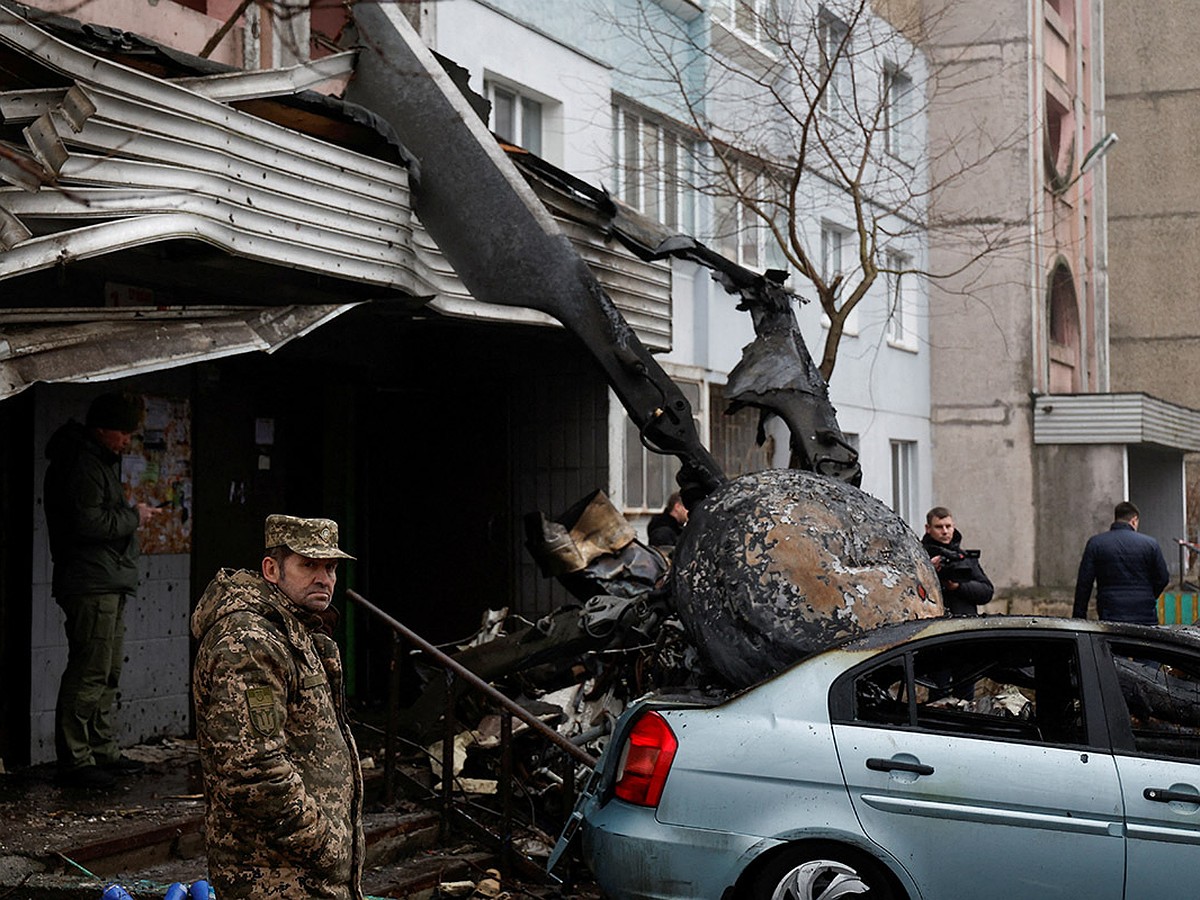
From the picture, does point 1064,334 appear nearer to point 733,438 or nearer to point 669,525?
point 733,438

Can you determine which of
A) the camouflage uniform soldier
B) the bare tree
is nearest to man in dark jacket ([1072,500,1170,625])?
the bare tree

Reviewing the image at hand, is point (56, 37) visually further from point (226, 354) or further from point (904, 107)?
point (904, 107)

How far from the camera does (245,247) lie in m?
7.02

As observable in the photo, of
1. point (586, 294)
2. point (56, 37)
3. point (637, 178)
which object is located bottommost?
point (586, 294)

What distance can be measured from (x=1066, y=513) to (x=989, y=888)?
19.7 m

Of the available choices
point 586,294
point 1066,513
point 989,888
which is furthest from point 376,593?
point 1066,513

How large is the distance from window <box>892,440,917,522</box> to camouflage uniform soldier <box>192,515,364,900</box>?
18854mm

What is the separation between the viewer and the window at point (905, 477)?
2269cm

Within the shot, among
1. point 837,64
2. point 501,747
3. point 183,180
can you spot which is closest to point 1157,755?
point 501,747

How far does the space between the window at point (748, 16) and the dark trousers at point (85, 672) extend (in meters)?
10.2

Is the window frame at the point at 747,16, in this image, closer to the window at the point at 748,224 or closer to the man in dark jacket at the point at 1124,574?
the window at the point at 748,224

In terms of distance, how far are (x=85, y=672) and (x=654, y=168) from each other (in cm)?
897

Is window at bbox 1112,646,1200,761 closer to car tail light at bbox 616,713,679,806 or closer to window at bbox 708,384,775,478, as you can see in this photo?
car tail light at bbox 616,713,679,806

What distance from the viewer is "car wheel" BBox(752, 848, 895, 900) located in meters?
5.44
